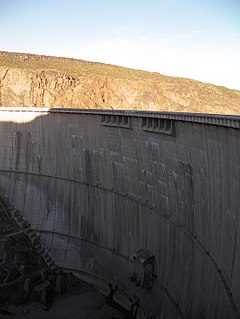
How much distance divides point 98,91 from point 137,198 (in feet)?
95.3

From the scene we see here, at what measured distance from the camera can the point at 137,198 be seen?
73.8 ft

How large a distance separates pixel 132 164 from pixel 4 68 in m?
30.4

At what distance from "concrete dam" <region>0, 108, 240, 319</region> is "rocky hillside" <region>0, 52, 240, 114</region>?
15.4 meters

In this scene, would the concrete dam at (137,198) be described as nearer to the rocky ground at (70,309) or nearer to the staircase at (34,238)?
the staircase at (34,238)

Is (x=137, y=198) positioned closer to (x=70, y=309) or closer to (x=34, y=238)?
(x=70, y=309)

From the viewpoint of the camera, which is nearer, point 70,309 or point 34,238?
point 70,309

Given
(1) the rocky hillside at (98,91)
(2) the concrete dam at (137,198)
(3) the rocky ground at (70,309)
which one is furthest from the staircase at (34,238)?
(1) the rocky hillside at (98,91)

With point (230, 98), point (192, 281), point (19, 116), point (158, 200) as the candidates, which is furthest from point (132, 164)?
Result: point (230, 98)

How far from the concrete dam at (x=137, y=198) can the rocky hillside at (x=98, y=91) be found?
1536 centimetres

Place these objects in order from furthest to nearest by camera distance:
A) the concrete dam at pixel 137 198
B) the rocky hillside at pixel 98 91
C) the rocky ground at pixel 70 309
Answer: the rocky hillside at pixel 98 91
the rocky ground at pixel 70 309
the concrete dam at pixel 137 198

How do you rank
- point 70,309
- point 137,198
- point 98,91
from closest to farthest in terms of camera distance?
point 137,198, point 70,309, point 98,91

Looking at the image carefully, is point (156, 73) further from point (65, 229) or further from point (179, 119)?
point (179, 119)

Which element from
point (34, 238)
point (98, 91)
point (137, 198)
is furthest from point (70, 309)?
point (98, 91)

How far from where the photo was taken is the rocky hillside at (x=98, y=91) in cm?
4647
